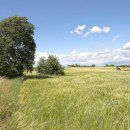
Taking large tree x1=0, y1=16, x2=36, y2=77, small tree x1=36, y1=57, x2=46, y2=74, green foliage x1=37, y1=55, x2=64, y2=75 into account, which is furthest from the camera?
small tree x1=36, y1=57, x2=46, y2=74

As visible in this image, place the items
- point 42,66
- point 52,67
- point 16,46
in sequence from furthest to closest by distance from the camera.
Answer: point 42,66 → point 52,67 → point 16,46

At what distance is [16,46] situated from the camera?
5572 cm

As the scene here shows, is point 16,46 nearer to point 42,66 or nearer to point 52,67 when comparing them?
point 52,67

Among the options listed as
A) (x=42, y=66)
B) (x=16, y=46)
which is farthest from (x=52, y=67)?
(x=16, y=46)

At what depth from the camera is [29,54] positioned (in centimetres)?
5656

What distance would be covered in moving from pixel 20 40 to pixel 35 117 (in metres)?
44.6

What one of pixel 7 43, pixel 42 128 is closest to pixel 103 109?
pixel 42 128

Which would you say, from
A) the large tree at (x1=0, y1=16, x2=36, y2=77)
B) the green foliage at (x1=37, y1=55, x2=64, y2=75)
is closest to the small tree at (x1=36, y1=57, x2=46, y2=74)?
the green foliage at (x1=37, y1=55, x2=64, y2=75)

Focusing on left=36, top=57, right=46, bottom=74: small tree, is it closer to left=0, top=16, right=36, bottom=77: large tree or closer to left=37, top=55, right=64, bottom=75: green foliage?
left=37, top=55, right=64, bottom=75: green foliage

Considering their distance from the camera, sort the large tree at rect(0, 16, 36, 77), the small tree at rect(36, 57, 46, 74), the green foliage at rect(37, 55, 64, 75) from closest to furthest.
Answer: the large tree at rect(0, 16, 36, 77) → the green foliage at rect(37, 55, 64, 75) → the small tree at rect(36, 57, 46, 74)

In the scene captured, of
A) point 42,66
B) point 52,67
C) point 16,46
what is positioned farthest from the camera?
point 42,66

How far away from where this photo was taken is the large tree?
52.8m

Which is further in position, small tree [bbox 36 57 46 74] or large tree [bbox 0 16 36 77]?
small tree [bbox 36 57 46 74]

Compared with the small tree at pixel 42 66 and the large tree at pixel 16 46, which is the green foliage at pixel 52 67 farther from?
the large tree at pixel 16 46
